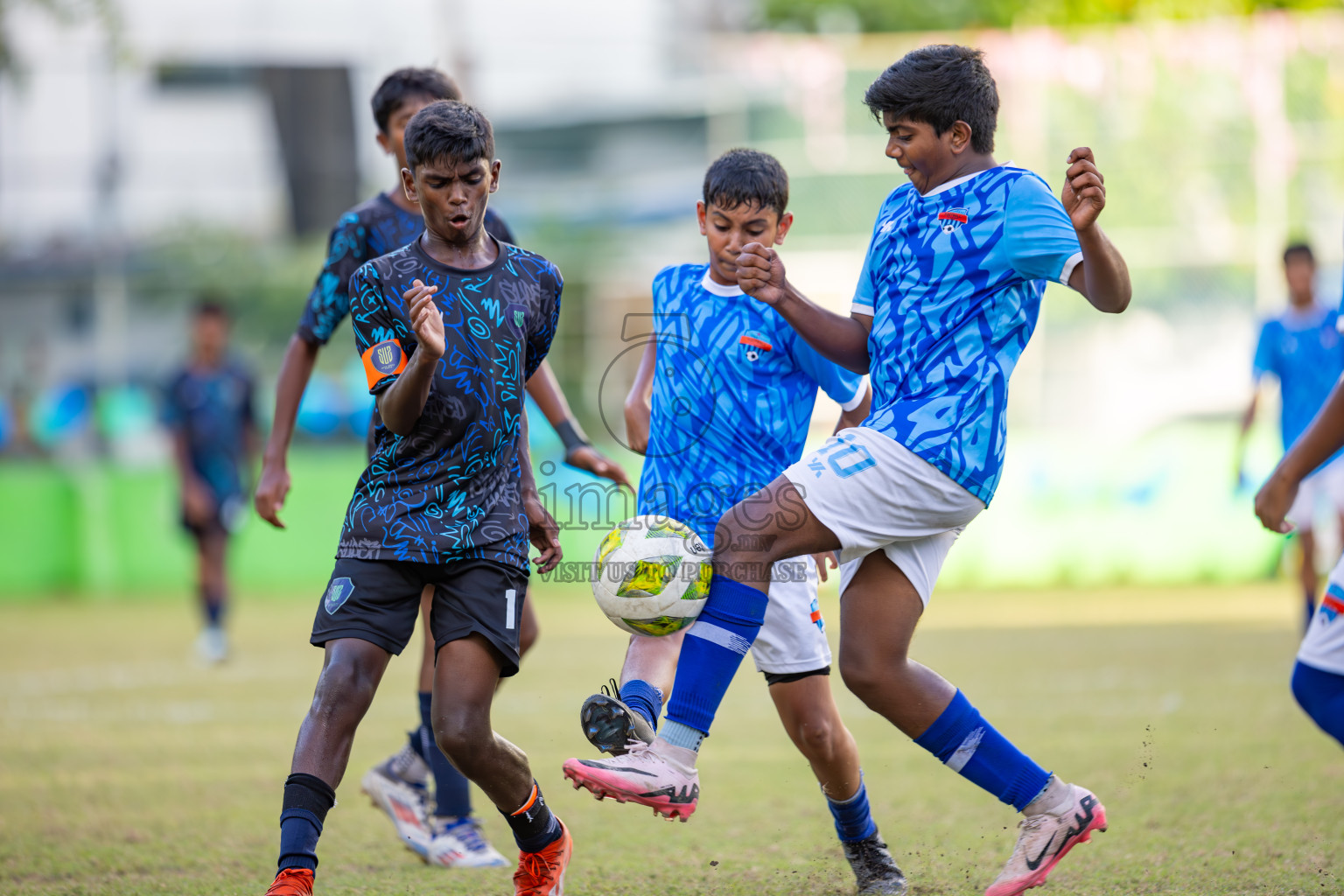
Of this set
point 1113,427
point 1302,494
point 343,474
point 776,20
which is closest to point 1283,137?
point 1113,427

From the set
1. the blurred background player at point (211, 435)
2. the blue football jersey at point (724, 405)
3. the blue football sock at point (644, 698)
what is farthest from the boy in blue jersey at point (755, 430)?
the blurred background player at point (211, 435)

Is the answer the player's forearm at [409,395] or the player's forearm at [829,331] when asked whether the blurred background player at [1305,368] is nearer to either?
the player's forearm at [829,331]

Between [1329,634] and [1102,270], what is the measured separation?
3.28ft

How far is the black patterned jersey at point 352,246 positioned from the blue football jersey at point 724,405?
890 millimetres

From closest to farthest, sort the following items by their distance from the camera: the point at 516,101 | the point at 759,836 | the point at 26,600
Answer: the point at 759,836
the point at 26,600
the point at 516,101

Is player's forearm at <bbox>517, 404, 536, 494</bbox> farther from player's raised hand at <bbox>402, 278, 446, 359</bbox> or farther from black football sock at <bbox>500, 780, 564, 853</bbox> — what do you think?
black football sock at <bbox>500, 780, 564, 853</bbox>

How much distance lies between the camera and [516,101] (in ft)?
67.4

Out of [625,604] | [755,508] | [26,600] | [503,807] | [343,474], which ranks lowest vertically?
[26,600]

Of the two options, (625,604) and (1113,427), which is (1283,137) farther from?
(625,604)

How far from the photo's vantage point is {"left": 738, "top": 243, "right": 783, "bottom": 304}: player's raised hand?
364 centimetres

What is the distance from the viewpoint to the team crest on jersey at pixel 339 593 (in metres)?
3.66

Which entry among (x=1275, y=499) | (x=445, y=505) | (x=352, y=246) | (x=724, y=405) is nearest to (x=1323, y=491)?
(x=724, y=405)

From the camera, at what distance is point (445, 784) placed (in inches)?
189

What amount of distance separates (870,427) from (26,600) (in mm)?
13721
